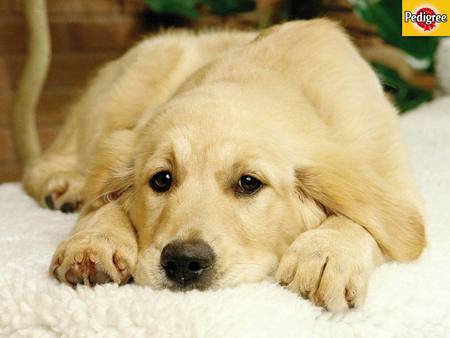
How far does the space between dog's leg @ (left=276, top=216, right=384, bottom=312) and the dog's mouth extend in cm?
19

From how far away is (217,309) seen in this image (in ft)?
4.70

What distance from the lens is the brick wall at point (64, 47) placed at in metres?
4.22

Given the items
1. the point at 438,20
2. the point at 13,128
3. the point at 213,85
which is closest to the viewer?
the point at 213,85

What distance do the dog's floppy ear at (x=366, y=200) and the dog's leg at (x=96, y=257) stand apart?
56 centimetres

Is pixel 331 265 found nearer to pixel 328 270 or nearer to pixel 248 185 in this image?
pixel 328 270

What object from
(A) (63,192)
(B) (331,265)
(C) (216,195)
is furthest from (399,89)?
(B) (331,265)

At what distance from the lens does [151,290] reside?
5.16 feet

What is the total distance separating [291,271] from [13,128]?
2512mm

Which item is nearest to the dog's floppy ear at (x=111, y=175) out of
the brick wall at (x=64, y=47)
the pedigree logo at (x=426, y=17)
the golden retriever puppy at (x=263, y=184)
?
the golden retriever puppy at (x=263, y=184)

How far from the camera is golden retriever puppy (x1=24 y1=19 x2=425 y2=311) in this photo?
1649mm

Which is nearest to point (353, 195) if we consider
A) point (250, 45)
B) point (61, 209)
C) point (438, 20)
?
point (250, 45)

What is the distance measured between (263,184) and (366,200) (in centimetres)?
30

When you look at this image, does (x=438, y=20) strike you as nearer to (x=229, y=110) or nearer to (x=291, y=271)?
(x=229, y=110)

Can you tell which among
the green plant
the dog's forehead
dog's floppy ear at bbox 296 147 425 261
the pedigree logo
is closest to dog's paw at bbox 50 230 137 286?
the dog's forehead
